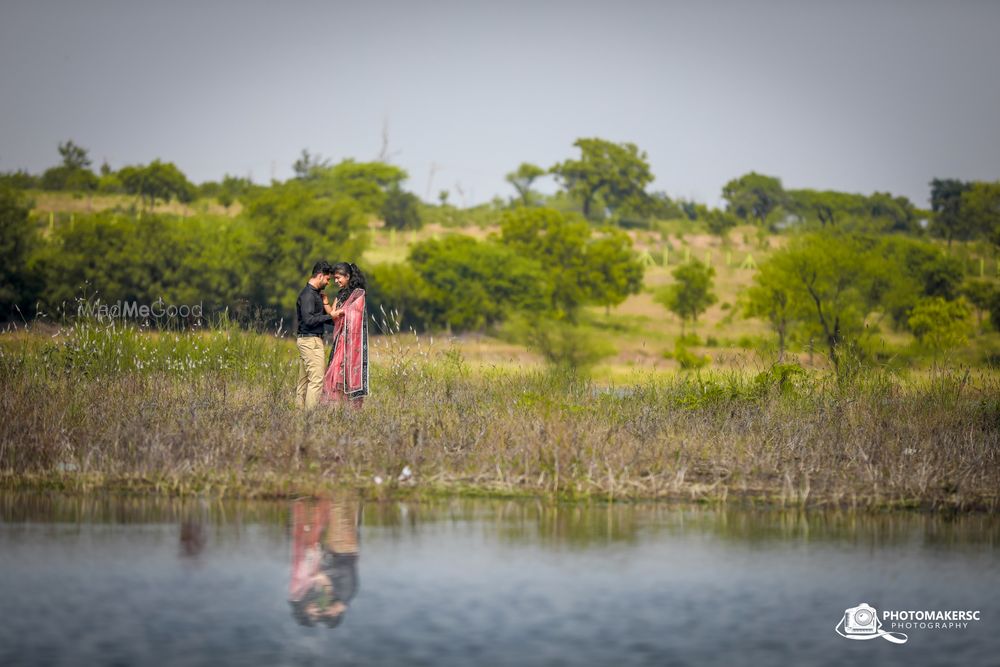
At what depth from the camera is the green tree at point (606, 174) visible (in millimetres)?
106938

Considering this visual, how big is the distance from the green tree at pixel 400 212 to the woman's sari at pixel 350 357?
7937cm

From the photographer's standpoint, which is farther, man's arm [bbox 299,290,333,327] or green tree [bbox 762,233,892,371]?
green tree [bbox 762,233,892,371]

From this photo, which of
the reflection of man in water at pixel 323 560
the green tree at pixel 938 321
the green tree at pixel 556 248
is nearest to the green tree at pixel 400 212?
the green tree at pixel 556 248

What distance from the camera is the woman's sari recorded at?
14875 millimetres

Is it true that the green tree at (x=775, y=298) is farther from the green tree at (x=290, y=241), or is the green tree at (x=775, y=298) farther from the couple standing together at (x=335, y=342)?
the couple standing together at (x=335, y=342)

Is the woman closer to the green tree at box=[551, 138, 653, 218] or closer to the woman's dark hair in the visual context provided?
the woman's dark hair

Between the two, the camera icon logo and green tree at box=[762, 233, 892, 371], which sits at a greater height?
green tree at box=[762, 233, 892, 371]

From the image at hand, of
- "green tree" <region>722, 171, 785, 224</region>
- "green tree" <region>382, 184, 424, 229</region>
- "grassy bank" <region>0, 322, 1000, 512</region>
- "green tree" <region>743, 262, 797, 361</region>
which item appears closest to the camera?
"grassy bank" <region>0, 322, 1000, 512</region>

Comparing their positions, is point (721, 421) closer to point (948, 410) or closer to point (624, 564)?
point (948, 410)

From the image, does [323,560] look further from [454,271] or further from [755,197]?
[755,197]

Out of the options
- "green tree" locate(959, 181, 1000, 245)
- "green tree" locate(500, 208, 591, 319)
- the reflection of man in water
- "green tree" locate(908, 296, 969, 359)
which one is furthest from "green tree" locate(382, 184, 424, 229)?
the reflection of man in water

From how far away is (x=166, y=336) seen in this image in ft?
60.5

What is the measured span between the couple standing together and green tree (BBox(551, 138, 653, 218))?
9211cm

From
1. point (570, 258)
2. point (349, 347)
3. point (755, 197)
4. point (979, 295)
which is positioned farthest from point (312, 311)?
point (755, 197)
